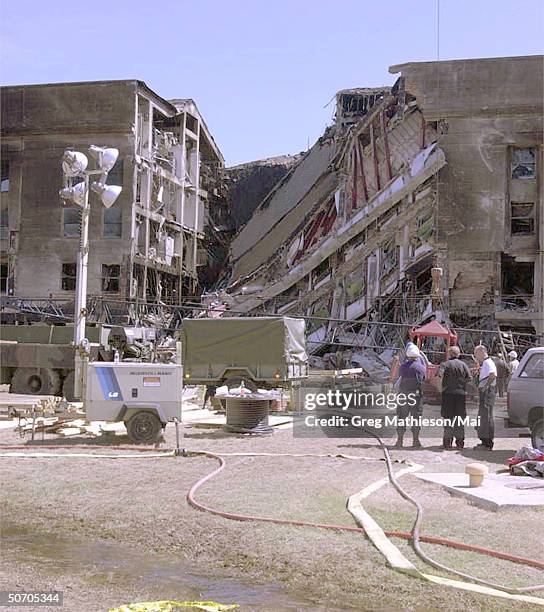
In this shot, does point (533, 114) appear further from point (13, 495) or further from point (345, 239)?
point (13, 495)

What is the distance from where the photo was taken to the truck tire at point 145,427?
581 inches

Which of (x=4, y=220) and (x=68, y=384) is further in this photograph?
(x=4, y=220)

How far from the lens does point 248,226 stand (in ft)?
162

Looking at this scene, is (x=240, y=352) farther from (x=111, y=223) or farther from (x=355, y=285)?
(x=111, y=223)

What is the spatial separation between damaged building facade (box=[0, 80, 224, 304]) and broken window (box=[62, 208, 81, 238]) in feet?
0.16

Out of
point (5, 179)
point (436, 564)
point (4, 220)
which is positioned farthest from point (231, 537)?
point (5, 179)

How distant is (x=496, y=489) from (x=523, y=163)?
29.5m

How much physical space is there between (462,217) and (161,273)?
16426 millimetres

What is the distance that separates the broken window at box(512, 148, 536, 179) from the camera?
123 feet

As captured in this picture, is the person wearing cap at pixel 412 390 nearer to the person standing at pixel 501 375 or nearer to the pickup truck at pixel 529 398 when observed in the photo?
the pickup truck at pixel 529 398

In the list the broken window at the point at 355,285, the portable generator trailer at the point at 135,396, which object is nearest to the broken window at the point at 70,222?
the broken window at the point at 355,285

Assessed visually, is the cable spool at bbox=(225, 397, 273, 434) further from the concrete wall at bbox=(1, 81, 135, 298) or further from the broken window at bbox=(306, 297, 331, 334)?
the concrete wall at bbox=(1, 81, 135, 298)

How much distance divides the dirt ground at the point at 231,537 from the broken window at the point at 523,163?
2712 centimetres

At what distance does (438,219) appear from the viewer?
36688 millimetres
